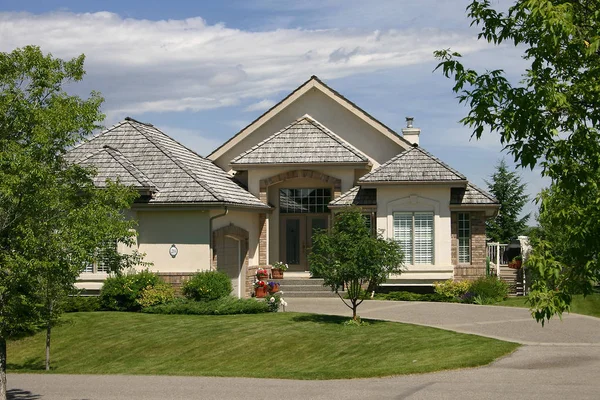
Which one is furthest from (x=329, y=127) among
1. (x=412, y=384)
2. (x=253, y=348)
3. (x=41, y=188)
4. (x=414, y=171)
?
(x=41, y=188)

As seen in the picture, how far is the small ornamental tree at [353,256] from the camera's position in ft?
72.4

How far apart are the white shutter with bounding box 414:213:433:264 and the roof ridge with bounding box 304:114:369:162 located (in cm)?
315

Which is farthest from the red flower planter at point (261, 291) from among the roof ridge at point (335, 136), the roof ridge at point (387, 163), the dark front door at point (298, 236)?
the roof ridge at point (335, 136)

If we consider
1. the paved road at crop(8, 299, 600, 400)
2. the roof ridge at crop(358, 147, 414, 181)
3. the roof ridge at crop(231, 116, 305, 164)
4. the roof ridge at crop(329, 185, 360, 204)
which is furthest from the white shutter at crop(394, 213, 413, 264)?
the paved road at crop(8, 299, 600, 400)

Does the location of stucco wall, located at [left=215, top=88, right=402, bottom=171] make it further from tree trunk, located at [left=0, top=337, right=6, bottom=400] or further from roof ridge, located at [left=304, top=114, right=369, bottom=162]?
tree trunk, located at [left=0, top=337, right=6, bottom=400]

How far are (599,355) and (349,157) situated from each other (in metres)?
14.9

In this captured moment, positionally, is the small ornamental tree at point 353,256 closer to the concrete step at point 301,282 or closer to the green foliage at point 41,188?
the concrete step at point 301,282

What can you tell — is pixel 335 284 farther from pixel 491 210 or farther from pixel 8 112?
pixel 8 112

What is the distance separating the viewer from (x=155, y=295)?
84.7 feet

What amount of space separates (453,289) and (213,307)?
920 centimetres

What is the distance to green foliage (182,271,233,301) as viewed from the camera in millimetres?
26062

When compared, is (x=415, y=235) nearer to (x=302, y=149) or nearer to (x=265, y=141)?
(x=302, y=149)

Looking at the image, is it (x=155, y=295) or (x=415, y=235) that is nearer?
(x=155, y=295)

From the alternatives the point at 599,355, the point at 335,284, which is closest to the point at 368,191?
the point at 335,284
